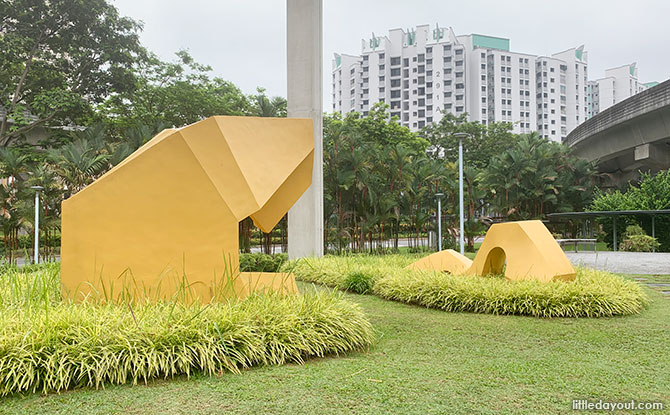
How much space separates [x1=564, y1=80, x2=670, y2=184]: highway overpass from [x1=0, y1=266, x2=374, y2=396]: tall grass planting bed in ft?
56.8

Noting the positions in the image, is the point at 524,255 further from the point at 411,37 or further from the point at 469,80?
the point at 411,37

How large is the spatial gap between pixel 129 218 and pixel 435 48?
3060 inches

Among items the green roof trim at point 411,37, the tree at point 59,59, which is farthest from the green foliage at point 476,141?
the green roof trim at point 411,37

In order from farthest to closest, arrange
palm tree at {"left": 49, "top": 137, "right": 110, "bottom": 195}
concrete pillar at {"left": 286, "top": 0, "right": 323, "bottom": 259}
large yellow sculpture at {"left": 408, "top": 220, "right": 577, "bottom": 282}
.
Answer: palm tree at {"left": 49, "top": 137, "right": 110, "bottom": 195} → concrete pillar at {"left": 286, "top": 0, "right": 323, "bottom": 259} → large yellow sculpture at {"left": 408, "top": 220, "right": 577, "bottom": 282}

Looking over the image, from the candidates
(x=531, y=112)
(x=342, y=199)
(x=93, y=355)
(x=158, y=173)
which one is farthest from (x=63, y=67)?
(x=531, y=112)

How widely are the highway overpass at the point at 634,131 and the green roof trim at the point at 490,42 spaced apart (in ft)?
197

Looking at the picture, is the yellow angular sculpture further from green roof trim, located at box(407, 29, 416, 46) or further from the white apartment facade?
the white apartment facade

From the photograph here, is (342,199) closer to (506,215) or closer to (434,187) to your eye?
(434,187)

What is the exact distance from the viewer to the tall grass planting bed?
3.96m

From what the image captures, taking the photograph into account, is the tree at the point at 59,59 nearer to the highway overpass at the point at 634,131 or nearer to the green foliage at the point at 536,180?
the green foliage at the point at 536,180

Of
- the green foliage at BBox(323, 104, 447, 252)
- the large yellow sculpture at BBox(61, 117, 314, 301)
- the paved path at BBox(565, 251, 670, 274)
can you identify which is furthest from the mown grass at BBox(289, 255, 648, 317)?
the green foliage at BBox(323, 104, 447, 252)

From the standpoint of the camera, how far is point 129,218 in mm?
5609

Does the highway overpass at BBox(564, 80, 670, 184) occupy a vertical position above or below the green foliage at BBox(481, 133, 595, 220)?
above

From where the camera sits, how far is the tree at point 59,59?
20.0 meters
